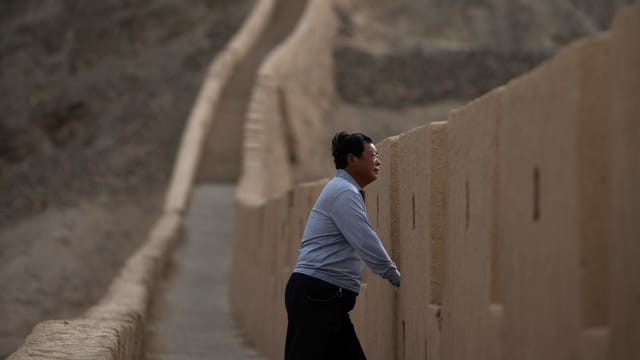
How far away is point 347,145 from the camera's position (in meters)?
5.76

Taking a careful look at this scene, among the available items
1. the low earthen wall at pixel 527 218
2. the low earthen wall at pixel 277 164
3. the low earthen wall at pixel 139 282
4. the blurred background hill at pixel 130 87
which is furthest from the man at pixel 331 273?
the blurred background hill at pixel 130 87

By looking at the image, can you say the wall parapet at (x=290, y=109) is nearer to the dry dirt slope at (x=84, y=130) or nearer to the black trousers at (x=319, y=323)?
the dry dirt slope at (x=84, y=130)

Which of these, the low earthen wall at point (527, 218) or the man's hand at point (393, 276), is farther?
the man's hand at point (393, 276)

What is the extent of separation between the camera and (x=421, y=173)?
557 centimetres

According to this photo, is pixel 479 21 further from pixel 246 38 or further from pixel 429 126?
pixel 429 126

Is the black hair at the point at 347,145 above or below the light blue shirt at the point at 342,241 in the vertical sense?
above

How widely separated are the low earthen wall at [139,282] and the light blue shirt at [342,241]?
41.5 inches

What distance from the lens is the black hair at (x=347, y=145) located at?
18.8 feet

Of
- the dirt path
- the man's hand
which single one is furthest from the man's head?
the dirt path

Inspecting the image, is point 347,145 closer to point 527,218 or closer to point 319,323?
point 319,323

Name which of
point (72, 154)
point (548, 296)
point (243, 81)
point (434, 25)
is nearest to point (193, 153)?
point (243, 81)

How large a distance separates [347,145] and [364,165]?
116 mm

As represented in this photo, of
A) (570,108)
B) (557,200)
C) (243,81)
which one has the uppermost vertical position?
(243,81)

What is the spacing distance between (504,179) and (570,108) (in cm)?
74
